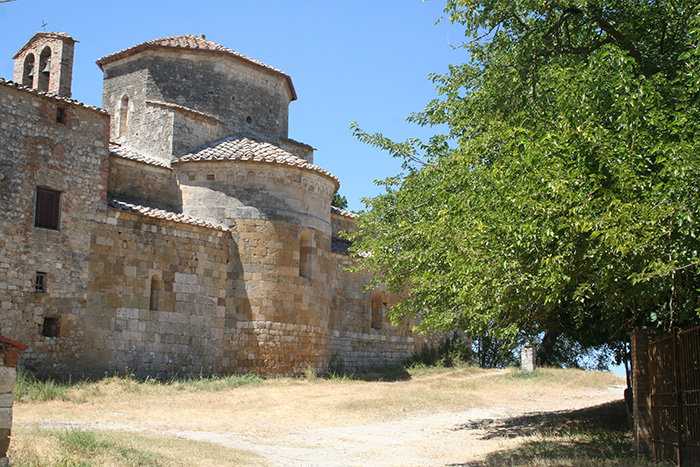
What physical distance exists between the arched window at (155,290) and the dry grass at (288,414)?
2.12 m

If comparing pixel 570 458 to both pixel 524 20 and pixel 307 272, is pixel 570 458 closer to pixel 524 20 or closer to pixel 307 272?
pixel 524 20

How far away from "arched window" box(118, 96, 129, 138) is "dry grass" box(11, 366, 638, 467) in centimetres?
940

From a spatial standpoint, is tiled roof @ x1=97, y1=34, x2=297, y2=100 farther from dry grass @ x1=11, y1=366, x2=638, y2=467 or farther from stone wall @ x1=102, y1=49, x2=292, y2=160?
dry grass @ x1=11, y1=366, x2=638, y2=467

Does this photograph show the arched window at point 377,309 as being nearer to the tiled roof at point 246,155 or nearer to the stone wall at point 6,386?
the tiled roof at point 246,155

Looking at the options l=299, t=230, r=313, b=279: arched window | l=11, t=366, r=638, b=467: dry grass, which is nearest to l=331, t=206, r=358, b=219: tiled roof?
l=299, t=230, r=313, b=279: arched window

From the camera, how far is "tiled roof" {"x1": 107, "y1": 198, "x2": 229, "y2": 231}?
58.8 ft

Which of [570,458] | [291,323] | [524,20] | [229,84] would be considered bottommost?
[570,458]

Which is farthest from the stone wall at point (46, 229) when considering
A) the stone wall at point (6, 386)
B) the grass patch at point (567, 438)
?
the grass patch at point (567, 438)

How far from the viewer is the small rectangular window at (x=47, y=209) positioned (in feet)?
54.2

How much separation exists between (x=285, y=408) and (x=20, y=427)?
240 inches

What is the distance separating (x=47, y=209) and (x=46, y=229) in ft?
1.70

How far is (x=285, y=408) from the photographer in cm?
1564

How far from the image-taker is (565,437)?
1271 cm

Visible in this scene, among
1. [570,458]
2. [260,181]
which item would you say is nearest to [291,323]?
[260,181]
